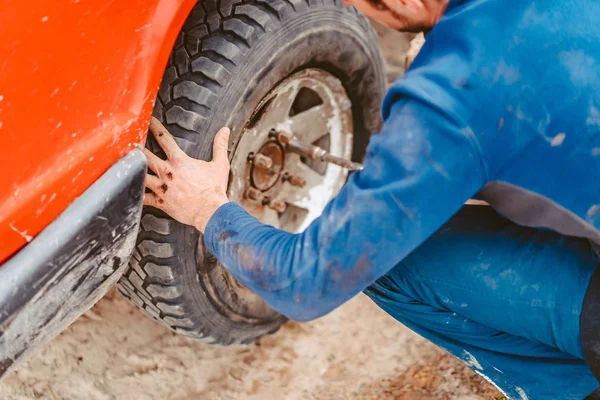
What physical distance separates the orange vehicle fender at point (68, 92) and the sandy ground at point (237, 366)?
2.95 feet

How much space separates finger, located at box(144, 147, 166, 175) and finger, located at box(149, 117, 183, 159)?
0.03m

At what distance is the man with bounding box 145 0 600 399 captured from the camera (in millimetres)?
1139

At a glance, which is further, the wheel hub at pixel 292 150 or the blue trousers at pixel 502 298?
the wheel hub at pixel 292 150

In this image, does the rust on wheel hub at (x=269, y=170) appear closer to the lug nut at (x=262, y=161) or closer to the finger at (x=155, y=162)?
the lug nut at (x=262, y=161)

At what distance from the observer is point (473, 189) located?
1.19 metres

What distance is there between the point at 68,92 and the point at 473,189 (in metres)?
0.77

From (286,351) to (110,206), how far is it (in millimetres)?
1088

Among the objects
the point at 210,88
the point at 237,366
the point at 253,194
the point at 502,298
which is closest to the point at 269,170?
the point at 253,194

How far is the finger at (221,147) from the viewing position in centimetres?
158

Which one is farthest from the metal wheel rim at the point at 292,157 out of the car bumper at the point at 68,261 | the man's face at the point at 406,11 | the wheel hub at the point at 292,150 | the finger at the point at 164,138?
the man's face at the point at 406,11

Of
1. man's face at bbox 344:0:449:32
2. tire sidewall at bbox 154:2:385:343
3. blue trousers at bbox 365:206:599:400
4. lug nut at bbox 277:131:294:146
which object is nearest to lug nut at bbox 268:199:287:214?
lug nut at bbox 277:131:294:146

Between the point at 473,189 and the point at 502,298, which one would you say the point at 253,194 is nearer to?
the point at 502,298

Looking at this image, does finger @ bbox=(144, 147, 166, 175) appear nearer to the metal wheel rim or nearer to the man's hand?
the man's hand

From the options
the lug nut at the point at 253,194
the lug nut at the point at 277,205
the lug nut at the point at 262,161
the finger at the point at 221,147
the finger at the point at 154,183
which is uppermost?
the lug nut at the point at 262,161
